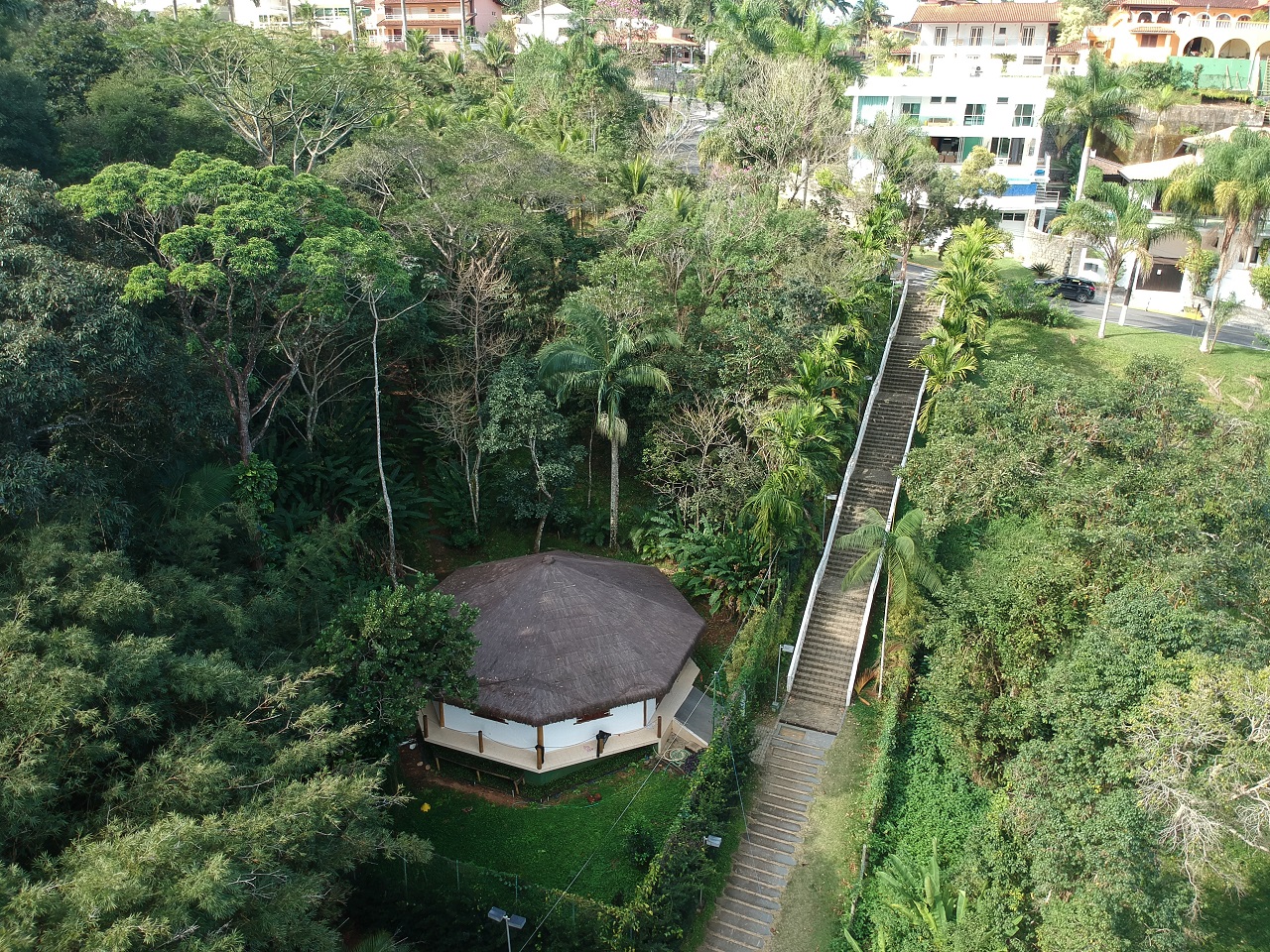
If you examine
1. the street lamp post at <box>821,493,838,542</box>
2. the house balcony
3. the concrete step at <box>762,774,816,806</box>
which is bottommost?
the concrete step at <box>762,774,816,806</box>

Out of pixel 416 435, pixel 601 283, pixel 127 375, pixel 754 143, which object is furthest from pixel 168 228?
pixel 754 143

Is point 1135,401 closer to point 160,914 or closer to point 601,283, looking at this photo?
point 601,283

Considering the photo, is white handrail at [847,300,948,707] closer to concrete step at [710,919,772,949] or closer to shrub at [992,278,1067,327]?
concrete step at [710,919,772,949]

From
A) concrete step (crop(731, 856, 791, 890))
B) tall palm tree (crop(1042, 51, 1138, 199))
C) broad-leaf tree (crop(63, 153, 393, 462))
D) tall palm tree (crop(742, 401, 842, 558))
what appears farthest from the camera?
tall palm tree (crop(1042, 51, 1138, 199))

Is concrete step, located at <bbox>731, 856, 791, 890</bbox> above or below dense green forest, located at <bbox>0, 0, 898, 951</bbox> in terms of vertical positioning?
below

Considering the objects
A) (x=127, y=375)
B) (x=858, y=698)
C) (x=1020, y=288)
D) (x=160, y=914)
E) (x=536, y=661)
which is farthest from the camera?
(x=1020, y=288)

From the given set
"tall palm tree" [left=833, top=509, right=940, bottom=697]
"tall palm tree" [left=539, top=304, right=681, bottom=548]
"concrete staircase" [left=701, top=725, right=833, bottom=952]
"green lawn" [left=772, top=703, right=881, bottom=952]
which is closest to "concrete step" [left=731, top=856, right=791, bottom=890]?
"concrete staircase" [left=701, top=725, right=833, bottom=952]

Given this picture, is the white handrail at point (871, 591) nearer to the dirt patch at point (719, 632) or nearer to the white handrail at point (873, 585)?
the white handrail at point (873, 585)
